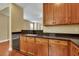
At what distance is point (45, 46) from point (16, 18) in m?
0.68

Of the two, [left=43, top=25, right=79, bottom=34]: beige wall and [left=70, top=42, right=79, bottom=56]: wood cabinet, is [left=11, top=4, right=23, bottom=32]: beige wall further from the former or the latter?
[left=70, top=42, right=79, bottom=56]: wood cabinet

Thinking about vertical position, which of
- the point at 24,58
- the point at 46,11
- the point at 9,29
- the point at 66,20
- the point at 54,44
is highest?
the point at 46,11

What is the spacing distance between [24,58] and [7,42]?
379 mm

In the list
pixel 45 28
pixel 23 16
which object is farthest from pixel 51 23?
pixel 23 16

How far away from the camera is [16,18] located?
209 cm

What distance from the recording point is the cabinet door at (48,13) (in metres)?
2.25

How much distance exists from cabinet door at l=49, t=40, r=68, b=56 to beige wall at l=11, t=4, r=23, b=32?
631 millimetres

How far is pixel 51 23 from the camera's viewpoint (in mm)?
2527

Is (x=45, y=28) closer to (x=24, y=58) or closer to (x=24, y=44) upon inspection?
(x=24, y=44)

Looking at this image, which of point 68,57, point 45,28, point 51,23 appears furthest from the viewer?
point 51,23

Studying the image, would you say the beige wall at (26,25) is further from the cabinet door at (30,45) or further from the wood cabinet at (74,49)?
the wood cabinet at (74,49)

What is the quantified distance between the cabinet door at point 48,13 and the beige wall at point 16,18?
41 cm

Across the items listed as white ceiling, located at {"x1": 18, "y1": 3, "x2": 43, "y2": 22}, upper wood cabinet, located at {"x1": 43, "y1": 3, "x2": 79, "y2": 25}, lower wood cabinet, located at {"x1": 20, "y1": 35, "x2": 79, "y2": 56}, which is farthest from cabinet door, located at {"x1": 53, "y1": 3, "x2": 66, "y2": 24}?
lower wood cabinet, located at {"x1": 20, "y1": 35, "x2": 79, "y2": 56}

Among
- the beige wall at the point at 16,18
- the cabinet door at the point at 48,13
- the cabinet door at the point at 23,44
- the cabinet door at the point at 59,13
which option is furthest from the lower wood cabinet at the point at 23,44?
the cabinet door at the point at 59,13
